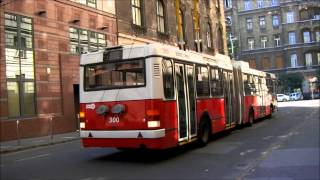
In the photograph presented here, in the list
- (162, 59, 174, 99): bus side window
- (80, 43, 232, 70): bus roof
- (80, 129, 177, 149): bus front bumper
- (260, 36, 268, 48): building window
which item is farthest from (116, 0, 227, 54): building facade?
(260, 36, 268, 48): building window

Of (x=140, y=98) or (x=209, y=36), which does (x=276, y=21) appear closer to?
(x=209, y=36)

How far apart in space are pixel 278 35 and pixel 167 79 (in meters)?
79.1

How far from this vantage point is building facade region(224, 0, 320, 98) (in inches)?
Answer: 3398

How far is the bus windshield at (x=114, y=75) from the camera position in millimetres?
13500

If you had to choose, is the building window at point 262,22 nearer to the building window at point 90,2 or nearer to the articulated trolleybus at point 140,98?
the building window at point 90,2

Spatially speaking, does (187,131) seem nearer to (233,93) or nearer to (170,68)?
(170,68)

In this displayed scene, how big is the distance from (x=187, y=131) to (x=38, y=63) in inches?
523

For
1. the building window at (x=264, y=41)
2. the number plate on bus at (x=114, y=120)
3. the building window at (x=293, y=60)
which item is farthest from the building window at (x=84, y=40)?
the building window at (x=264, y=41)

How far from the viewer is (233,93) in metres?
21.4

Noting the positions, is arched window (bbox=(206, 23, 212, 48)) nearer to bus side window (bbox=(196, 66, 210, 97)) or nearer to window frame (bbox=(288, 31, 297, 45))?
window frame (bbox=(288, 31, 297, 45))

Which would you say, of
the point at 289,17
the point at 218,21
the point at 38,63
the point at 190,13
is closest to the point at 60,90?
the point at 38,63

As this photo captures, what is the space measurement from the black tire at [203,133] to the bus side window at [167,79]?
264cm

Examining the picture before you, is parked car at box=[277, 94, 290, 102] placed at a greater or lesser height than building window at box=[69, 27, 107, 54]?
lesser

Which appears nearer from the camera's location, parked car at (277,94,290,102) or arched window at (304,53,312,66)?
parked car at (277,94,290,102)
